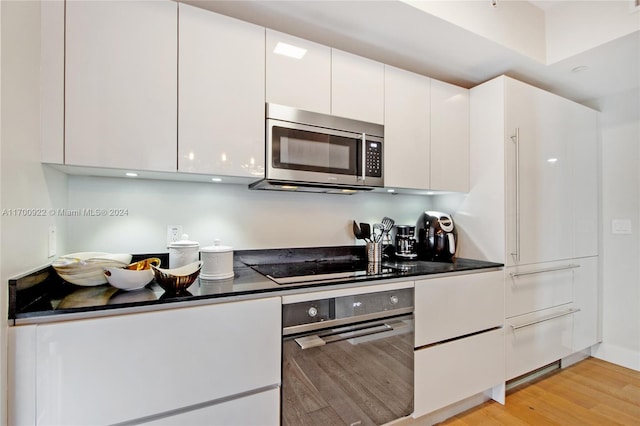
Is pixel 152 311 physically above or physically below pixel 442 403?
above

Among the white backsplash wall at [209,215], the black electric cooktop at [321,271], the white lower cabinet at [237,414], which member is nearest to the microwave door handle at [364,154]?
the white backsplash wall at [209,215]

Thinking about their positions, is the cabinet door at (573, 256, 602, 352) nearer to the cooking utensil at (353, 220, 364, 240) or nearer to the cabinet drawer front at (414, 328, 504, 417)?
the cabinet drawer front at (414, 328, 504, 417)

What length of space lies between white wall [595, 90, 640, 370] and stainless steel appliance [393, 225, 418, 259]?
189cm

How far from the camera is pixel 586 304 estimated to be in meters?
2.49

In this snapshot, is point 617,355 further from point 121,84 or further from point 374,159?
point 121,84

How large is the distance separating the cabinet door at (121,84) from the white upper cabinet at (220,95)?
5 cm

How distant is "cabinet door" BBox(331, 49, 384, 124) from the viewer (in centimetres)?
172

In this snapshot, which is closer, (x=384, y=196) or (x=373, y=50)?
(x=373, y=50)

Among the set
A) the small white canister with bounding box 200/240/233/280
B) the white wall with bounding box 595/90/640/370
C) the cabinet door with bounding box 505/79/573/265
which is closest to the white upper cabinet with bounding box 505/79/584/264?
the cabinet door with bounding box 505/79/573/265

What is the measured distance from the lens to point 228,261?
1432 millimetres

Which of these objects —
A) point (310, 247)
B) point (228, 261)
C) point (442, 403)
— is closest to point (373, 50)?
point (310, 247)

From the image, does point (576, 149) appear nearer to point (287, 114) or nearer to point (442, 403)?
point (442, 403)

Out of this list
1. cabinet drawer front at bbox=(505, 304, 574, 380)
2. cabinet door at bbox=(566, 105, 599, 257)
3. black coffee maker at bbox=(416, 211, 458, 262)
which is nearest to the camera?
cabinet drawer front at bbox=(505, 304, 574, 380)

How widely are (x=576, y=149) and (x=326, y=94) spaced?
2.16 metres
